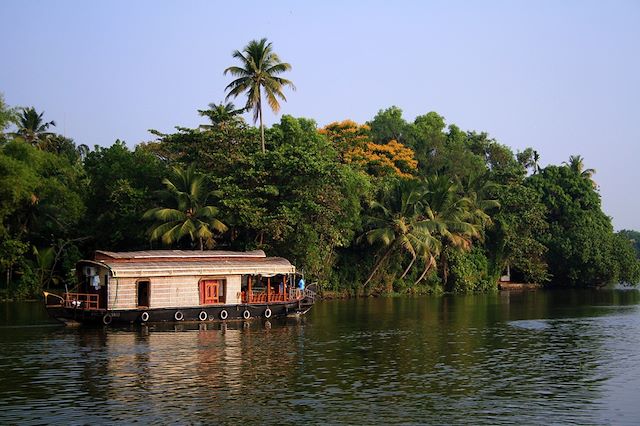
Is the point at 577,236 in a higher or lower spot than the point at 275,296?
higher

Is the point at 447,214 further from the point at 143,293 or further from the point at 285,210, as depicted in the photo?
the point at 143,293

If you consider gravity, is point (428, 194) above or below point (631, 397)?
above

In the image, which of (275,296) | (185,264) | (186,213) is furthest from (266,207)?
(185,264)

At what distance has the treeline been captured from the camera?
140 feet

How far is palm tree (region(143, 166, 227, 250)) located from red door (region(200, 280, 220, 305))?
852cm

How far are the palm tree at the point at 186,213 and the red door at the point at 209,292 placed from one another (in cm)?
852

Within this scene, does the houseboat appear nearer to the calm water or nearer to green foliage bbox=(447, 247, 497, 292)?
the calm water

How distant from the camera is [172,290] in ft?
101

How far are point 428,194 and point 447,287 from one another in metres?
8.95

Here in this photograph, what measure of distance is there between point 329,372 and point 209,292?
1247 cm

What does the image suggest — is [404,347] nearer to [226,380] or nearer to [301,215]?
[226,380]

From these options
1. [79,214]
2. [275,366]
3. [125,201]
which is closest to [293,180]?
[125,201]

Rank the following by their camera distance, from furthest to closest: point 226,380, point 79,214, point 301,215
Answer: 1. point 79,214
2. point 301,215
3. point 226,380

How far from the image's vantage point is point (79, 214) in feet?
152
